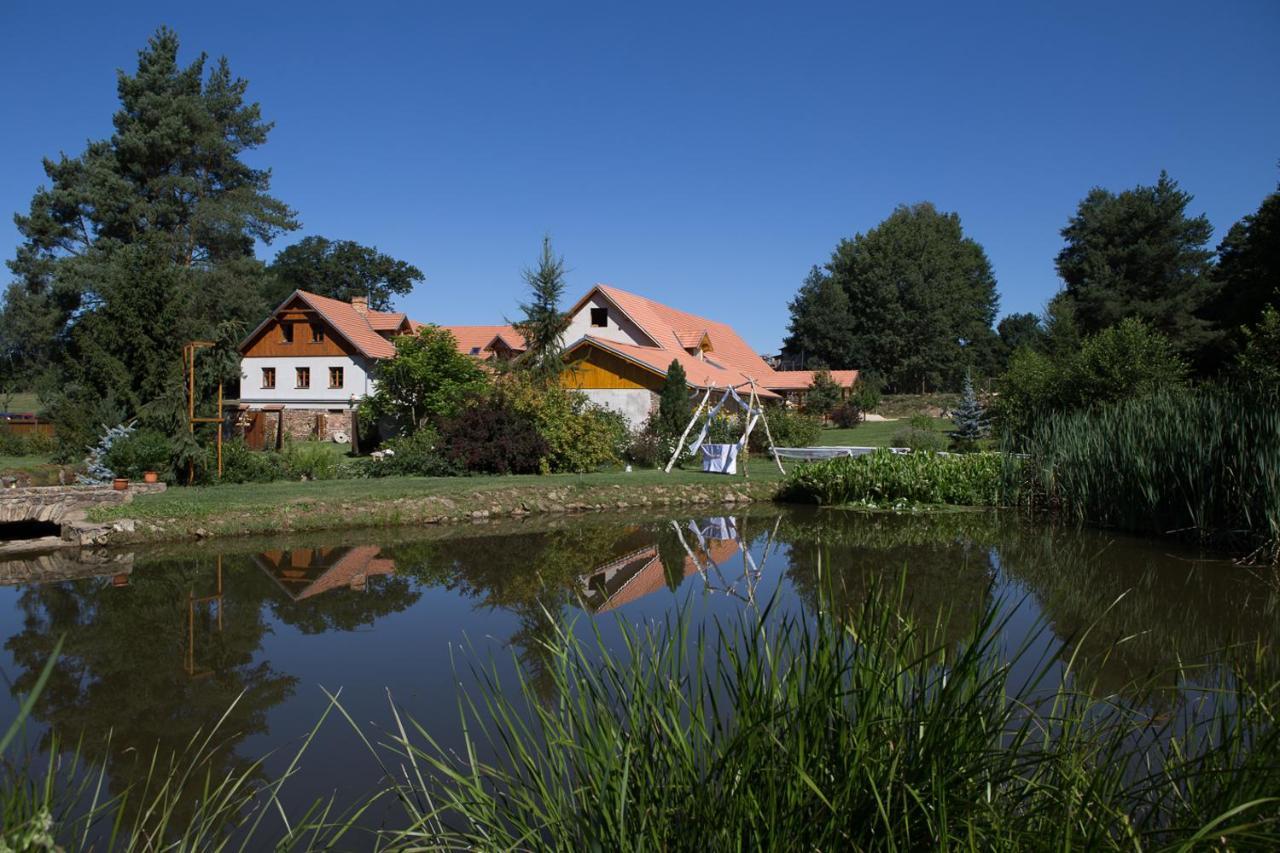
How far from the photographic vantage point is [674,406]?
2753 cm

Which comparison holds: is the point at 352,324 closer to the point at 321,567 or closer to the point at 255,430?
the point at 255,430

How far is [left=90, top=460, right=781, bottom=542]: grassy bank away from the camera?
48.7 ft

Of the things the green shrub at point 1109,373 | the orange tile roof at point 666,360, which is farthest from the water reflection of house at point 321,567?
the orange tile roof at point 666,360

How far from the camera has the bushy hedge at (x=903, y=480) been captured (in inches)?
740

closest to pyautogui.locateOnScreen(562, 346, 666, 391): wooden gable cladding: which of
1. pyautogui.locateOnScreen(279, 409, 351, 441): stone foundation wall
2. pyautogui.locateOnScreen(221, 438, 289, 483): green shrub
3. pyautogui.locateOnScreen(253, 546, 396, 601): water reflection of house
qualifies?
pyautogui.locateOnScreen(279, 409, 351, 441): stone foundation wall

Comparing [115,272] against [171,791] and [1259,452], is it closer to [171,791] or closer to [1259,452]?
[171,791]

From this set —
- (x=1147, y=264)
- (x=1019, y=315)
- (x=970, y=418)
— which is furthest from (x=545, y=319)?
(x=1019, y=315)

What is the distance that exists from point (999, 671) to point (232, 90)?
147 feet

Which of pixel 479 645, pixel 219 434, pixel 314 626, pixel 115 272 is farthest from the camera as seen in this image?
pixel 115 272

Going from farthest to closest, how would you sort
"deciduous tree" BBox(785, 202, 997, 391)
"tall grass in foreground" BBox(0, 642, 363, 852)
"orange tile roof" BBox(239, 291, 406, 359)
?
"deciduous tree" BBox(785, 202, 997, 391) → "orange tile roof" BBox(239, 291, 406, 359) → "tall grass in foreground" BBox(0, 642, 363, 852)

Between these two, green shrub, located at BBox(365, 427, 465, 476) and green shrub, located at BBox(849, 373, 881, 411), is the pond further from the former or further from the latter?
green shrub, located at BBox(849, 373, 881, 411)

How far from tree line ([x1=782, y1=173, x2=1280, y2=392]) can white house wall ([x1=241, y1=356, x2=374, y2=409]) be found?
1217 inches

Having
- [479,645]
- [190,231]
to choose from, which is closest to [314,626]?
[479,645]

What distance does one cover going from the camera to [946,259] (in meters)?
73.0
